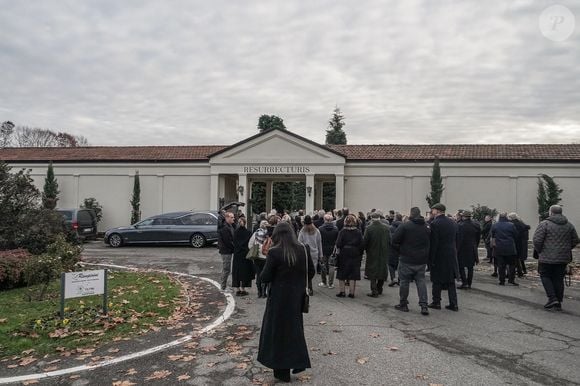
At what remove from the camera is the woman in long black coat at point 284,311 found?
15.9ft

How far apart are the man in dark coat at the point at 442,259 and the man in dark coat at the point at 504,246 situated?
3046 mm

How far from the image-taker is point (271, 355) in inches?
192

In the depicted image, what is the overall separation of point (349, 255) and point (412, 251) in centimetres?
156

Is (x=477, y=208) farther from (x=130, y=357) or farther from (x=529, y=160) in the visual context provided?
(x=130, y=357)

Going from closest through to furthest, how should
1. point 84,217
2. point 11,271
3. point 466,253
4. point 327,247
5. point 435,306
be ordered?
point 435,306 → point 11,271 → point 466,253 → point 327,247 → point 84,217

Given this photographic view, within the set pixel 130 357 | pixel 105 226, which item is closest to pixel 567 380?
pixel 130 357

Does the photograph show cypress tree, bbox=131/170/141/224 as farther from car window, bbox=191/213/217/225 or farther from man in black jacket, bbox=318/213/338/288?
man in black jacket, bbox=318/213/338/288

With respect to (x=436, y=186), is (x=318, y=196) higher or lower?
lower

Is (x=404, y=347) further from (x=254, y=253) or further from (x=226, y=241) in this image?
(x=226, y=241)

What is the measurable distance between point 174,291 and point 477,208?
19.7 m

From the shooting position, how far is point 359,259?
31.1ft

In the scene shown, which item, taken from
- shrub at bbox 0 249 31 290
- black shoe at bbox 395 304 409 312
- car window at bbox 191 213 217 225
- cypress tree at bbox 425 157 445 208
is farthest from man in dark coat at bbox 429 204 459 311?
cypress tree at bbox 425 157 445 208

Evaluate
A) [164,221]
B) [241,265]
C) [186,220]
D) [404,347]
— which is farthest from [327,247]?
[164,221]

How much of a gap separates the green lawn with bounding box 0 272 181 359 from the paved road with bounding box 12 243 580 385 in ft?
4.25
